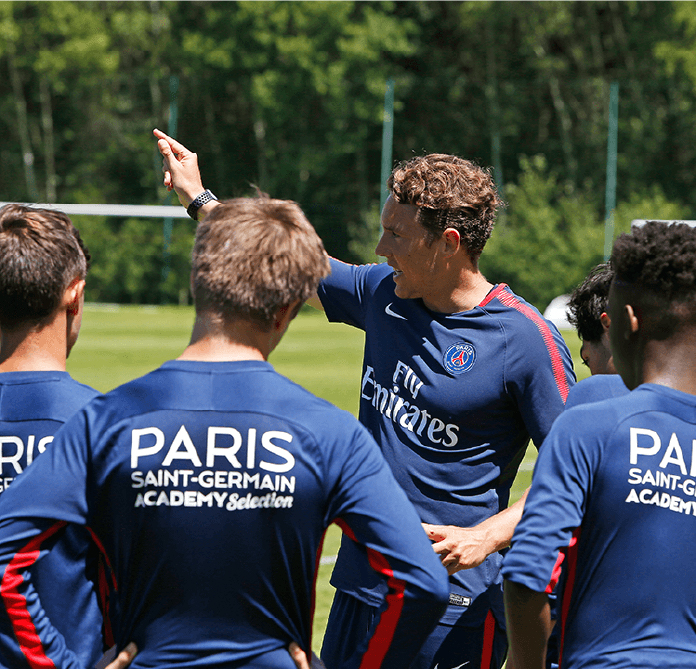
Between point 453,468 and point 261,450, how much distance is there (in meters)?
1.31

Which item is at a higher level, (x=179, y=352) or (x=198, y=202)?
(x=198, y=202)

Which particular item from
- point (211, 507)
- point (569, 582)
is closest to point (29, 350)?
point (211, 507)

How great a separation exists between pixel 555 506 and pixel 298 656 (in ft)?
2.18

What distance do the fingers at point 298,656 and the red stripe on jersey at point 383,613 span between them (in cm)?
21

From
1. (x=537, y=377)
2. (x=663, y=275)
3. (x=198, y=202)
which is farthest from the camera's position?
(x=198, y=202)

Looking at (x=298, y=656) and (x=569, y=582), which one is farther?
(x=569, y=582)

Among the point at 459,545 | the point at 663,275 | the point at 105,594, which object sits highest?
the point at 663,275

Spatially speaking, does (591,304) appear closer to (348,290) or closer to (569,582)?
(348,290)

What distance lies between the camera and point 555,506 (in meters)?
2.16

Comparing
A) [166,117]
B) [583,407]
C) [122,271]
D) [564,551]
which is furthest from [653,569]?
[166,117]

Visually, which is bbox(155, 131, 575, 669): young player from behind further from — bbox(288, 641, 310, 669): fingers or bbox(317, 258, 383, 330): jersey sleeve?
bbox(288, 641, 310, 669): fingers

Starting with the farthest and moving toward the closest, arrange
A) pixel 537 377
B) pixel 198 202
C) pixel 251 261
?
1. pixel 198 202
2. pixel 537 377
3. pixel 251 261

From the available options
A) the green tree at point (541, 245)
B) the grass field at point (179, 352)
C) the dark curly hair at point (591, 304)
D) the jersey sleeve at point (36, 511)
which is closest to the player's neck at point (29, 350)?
the jersey sleeve at point (36, 511)

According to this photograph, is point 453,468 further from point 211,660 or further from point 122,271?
point 122,271
